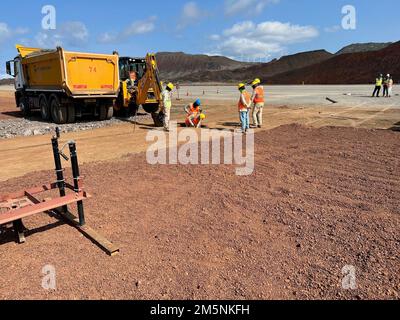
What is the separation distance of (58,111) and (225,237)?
12.7 meters

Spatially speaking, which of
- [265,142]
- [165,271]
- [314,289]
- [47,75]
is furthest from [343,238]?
[47,75]

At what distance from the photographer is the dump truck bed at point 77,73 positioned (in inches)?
545

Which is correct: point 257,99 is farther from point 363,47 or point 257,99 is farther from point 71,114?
point 363,47

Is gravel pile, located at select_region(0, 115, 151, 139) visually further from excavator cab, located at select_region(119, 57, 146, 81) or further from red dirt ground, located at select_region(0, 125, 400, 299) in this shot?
red dirt ground, located at select_region(0, 125, 400, 299)

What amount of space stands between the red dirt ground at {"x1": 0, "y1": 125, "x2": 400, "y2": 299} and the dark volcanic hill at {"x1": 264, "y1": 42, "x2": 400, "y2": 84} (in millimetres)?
52210

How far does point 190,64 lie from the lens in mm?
133500

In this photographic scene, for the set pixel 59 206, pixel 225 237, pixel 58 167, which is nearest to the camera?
pixel 225 237

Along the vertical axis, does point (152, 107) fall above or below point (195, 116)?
above

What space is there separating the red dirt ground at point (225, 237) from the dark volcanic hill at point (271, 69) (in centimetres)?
8662

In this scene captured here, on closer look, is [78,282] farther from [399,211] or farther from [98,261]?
[399,211]

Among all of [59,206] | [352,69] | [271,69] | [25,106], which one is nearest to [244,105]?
[59,206]

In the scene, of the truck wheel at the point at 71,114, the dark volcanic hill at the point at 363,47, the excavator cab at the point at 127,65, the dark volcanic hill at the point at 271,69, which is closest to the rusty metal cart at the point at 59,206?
the truck wheel at the point at 71,114

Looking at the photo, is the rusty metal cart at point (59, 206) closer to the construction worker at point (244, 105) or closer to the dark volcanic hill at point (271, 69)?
the construction worker at point (244, 105)

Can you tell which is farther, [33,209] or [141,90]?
[141,90]
